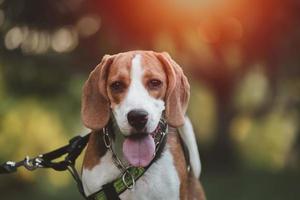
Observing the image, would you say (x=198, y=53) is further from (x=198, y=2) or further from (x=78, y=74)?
(x=78, y=74)

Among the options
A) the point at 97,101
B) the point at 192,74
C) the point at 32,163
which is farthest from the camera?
the point at 192,74

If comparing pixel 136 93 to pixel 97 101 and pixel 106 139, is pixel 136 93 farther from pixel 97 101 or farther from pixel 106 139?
pixel 106 139

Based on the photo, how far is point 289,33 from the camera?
11.7 meters

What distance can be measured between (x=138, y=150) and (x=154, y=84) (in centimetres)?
36

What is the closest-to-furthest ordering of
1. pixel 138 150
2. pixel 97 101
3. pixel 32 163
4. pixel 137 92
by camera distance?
1. pixel 137 92
2. pixel 138 150
3. pixel 97 101
4. pixel 32 163

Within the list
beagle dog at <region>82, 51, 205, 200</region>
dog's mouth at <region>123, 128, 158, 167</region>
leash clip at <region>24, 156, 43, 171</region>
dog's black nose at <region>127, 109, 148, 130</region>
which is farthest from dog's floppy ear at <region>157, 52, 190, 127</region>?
leash clip at <region>24, 156, 43, 171</region>

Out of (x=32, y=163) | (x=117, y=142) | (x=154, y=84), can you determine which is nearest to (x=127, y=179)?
(x=117, y=142)

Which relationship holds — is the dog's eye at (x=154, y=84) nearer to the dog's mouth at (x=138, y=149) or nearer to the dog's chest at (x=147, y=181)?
the dog's mouth at (x=138, y=149)

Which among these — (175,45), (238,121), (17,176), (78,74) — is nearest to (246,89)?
(238,121)

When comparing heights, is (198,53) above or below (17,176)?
above

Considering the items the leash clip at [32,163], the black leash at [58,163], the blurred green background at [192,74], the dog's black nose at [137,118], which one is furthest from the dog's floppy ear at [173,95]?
the blurred green background at [192,74]

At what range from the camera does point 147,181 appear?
4.92 meters

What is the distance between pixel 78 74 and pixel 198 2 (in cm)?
179

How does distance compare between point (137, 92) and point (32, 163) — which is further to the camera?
point (32, 163)
